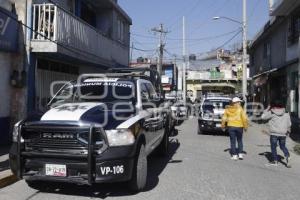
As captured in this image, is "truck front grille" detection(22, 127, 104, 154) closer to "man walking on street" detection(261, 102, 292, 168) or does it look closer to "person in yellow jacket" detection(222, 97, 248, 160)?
"man walking on street" detection(261, 102, 292, 168)

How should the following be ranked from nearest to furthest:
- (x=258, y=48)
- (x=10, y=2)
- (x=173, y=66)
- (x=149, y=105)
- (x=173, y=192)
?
1. (x=173, y=192)
2. (x=149, y=105)
3. (x=10, y=2)
4. (x=258, y=48)
5. (x=173, y=66)

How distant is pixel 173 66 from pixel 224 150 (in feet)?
146

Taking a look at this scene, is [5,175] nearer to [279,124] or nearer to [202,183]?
[202,183]

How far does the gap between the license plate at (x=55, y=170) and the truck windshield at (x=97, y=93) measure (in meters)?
1.98

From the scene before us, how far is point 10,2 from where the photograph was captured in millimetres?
12719

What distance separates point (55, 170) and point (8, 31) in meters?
6.39

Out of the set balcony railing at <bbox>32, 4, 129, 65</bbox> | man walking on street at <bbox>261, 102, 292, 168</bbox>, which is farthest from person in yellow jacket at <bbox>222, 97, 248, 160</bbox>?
balcony railing at <bbox>32, 4, 129, 65</bbox>

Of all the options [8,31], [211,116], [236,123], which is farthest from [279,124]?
[211,116]

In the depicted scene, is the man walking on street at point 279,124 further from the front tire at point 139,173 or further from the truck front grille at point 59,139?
the truck front grille at point 59,139

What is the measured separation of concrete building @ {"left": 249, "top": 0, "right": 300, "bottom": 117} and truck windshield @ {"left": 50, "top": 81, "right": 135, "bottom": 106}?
12.5m

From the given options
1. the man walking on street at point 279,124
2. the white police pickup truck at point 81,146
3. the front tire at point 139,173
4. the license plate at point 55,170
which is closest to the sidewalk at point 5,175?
the white police pickup truck at point 81,146

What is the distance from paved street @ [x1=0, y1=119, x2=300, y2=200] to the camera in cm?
752

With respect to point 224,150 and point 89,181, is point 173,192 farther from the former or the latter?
point 224,150

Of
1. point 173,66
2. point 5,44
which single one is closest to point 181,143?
point 5,44
